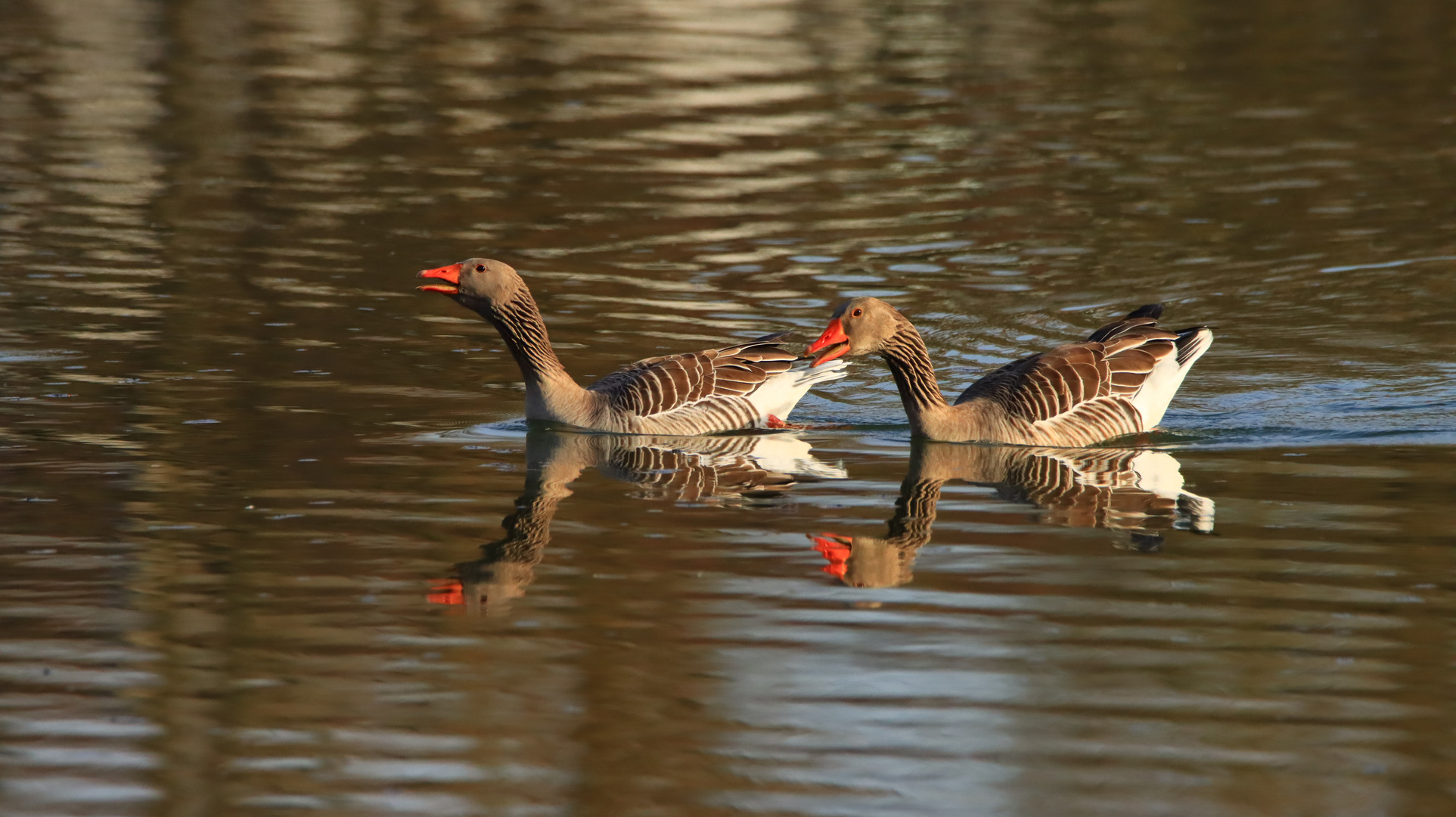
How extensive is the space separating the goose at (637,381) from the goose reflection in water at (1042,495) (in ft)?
4.22

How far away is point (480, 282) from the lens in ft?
42.5

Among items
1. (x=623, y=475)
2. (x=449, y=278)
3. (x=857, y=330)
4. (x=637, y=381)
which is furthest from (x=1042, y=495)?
(x=449, y=278)

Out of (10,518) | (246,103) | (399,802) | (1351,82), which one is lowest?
(399,802)

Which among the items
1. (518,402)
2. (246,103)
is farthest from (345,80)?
(518,402)

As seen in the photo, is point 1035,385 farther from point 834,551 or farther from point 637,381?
point 834,551

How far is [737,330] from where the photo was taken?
16.1 metres

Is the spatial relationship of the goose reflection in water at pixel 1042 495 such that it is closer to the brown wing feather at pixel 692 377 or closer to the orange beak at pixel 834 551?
the orange beak at pixel 834 551

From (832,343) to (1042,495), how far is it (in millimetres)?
1935

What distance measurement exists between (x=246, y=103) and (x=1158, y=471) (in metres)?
20.5

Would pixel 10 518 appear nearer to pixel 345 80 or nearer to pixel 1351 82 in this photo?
pixel 345 80

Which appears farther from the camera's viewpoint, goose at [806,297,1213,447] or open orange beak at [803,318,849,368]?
goose at [806,297,1213,447]

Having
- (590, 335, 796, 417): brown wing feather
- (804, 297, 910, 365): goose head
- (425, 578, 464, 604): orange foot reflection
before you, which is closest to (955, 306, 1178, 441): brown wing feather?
(804, 297, 910, 365): goose head

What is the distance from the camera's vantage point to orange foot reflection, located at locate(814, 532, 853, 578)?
9.25m

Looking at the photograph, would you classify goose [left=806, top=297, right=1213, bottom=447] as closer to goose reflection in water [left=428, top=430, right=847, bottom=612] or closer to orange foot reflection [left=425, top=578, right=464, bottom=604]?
goose reflection in water [left=428, top=430, right=847, bottom=612]
